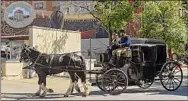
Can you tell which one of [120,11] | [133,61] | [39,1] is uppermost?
[39,1]

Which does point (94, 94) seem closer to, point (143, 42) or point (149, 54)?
point (149, 54)

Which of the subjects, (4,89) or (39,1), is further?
(39,1)

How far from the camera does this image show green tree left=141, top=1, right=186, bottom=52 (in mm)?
25266

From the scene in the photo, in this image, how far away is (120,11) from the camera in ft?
79.9

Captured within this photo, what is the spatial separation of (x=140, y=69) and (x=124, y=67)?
749 mm

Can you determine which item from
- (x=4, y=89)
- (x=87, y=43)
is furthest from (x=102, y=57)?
(x=87, y=43)

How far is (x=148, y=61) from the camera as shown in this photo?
57.2ft

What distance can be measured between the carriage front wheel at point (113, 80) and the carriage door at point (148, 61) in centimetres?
127

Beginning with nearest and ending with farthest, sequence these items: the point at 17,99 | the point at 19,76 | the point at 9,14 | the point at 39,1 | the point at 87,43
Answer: the point at 17,99
the point at 19,76
the point at 9,14
the point at 87,43
the point at 39,1

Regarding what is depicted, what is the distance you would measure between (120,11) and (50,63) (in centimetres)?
937

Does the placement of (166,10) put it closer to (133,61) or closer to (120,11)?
(120,11)

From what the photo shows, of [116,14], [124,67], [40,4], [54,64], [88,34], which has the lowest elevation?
[124,67]

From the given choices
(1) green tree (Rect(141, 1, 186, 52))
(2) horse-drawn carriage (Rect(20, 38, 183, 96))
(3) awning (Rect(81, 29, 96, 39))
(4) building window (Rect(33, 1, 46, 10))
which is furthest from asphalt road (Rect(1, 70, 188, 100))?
(4) building window (Rect(33, 1, 46, 10))

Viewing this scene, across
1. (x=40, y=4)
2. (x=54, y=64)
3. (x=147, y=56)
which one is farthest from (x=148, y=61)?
(x=40, y=4)
